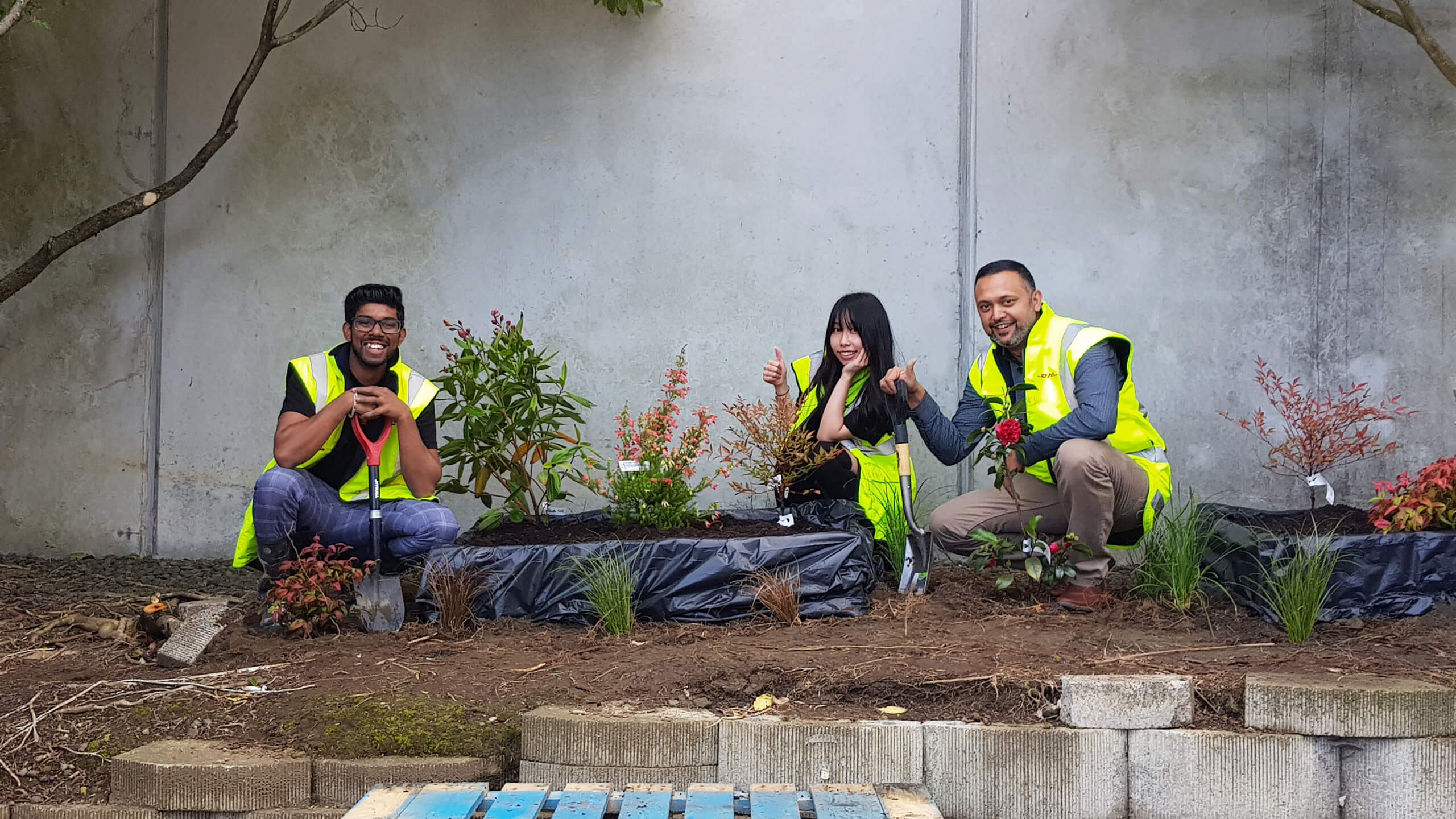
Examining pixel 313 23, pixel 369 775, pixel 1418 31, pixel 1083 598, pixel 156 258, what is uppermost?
pixel 313 23

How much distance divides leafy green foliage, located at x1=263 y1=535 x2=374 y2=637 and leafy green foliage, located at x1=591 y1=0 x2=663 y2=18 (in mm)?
2611

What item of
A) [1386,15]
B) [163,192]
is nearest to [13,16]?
[163,192]

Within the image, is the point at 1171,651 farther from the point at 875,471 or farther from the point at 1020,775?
the point at 875,471

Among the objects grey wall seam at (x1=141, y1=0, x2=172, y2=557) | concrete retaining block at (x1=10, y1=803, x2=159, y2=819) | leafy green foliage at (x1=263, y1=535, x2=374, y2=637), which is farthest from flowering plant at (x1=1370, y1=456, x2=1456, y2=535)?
grey wall seam at (x1=141, y1=0, x2=172, y2=557)

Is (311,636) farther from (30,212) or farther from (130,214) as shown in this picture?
(30,212)

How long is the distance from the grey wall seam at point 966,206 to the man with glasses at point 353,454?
7.52 ft

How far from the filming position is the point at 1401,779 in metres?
2.91

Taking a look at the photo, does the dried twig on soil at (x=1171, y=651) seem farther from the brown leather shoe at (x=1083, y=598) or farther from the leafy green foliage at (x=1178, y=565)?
the brown leather shoe at (x=1083, y=598)

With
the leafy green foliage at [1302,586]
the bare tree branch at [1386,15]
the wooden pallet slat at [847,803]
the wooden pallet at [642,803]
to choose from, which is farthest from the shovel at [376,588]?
the bare tree branch at [1386,15]

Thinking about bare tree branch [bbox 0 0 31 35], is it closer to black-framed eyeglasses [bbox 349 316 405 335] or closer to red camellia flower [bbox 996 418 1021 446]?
black-framed eyeglasses [bbox 349 316 405 335]

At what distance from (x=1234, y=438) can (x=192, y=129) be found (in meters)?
4.90

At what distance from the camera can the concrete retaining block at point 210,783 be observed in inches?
115

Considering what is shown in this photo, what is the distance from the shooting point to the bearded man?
3.94 metres

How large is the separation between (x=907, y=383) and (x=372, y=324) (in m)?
1.93
